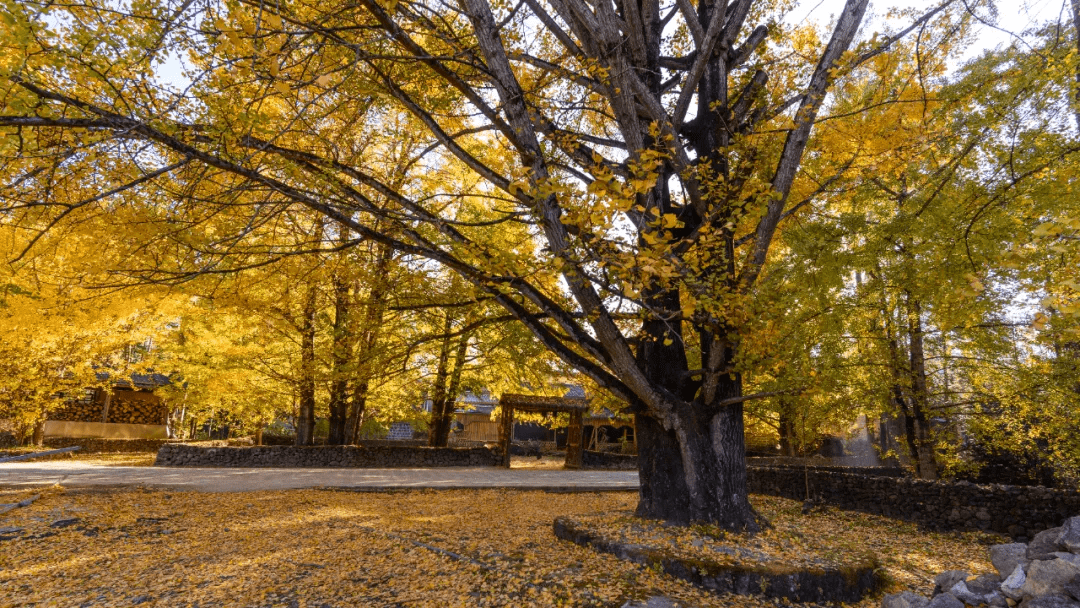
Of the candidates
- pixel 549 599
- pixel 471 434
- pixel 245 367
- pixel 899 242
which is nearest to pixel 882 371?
pixel 899 242

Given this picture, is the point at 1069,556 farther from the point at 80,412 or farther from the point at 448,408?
the point at 80,412

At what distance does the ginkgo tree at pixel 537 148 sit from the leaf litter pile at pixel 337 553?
4.81 ft

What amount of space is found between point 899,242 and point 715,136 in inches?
198

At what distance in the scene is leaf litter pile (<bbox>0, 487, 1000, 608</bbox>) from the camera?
451 centimetres

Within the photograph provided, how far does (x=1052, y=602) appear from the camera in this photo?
346 cm

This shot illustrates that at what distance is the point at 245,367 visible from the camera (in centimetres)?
1253

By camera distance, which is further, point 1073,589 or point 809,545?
point 809,545

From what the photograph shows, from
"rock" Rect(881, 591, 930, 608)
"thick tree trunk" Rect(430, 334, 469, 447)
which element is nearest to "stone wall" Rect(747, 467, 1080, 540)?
"rock" Rect(881, 591, 930, 608)

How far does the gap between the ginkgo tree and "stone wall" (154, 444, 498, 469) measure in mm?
8301

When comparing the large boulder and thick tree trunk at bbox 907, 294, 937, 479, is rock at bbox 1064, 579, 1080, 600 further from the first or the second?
thick tree trunk at bbox 907, 294, 937, 479

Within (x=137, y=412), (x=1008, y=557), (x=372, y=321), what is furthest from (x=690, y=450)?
(x=137, y=412)

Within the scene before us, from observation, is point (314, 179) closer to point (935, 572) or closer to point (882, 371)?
point (935, 572)

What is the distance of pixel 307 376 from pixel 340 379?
1.70 meters

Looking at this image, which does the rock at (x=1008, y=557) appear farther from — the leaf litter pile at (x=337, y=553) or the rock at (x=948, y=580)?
the leaf litter pile at (x=337, y=553)
